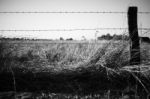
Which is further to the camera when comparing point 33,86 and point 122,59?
point 122,59

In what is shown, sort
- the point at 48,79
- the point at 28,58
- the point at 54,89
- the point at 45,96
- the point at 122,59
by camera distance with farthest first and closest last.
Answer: the point at 28,58 < the point at 122,59 < the point at 48,79 < the point at 54,89 < the point at 45,96

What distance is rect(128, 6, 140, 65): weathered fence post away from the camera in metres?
2.75

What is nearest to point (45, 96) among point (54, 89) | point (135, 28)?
point (54, 89)

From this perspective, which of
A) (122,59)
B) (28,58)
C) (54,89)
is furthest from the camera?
(28,58)

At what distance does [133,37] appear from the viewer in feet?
9.26

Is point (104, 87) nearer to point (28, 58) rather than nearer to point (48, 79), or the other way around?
point (48, 79)

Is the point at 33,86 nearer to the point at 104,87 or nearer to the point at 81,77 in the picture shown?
the point at 81,77

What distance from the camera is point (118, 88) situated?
2420mm

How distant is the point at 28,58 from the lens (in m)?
3.57

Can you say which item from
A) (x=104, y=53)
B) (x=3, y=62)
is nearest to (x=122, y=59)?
(x=104, y=53)

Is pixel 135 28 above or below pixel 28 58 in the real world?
above

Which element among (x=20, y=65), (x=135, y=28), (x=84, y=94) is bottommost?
(x=84, y=94)

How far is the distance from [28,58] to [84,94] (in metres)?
1.81

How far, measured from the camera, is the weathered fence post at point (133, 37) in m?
2.75
